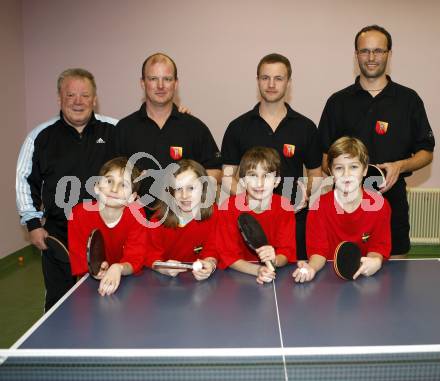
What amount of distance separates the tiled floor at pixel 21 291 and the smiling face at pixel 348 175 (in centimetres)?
311

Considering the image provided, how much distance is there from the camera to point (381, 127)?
13.1 ft

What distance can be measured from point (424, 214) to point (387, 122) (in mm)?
3809

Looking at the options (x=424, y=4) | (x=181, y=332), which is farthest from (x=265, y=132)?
(x=424, y=4)

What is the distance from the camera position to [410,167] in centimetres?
392

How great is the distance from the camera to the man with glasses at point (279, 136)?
3.89 metres

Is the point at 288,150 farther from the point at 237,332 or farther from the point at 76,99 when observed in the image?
the point at 237,332

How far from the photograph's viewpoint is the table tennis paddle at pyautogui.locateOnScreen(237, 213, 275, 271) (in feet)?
9.05

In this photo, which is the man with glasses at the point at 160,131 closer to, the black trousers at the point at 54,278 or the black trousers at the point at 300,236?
the black trousers at the point at 300,236

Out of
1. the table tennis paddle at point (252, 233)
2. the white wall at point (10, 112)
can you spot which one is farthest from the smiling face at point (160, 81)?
the white wall at point (10, 112)

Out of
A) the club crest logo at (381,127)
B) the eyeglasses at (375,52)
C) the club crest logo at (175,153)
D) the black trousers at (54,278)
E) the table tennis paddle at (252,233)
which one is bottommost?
the black trousers at (54,278)

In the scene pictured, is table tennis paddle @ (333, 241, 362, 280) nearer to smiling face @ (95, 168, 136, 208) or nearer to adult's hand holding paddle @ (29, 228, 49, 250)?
smiling face @ (95, 168, 136, 208)

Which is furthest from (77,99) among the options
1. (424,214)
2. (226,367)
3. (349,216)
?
(424,214)

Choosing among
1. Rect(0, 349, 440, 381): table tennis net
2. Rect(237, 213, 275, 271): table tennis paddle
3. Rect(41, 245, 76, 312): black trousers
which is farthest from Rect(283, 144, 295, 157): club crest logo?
Rect(0, 349, 440, 381): table tennis net

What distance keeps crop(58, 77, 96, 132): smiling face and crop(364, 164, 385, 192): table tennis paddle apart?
7.30 ft
